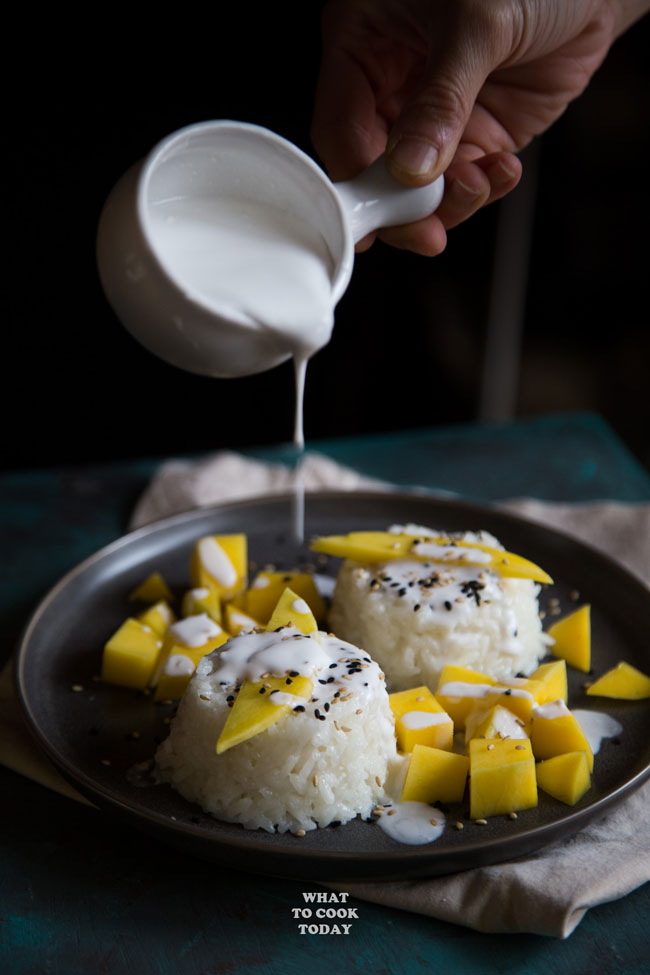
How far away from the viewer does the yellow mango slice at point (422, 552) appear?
197cm

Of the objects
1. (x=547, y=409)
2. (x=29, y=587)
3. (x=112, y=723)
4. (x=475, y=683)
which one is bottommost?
(x=547, y=409)

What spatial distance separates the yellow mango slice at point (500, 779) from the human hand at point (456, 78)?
107 centimetres

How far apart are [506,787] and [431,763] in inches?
4.8

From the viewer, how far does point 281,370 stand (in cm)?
398

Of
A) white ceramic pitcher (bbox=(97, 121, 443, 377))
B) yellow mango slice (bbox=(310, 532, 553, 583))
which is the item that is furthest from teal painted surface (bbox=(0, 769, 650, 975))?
white ceramic pitcher (bbox=(97, 121, 443, 377))

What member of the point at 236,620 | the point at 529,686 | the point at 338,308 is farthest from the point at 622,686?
the point at 338,308

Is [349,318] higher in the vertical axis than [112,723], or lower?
lower

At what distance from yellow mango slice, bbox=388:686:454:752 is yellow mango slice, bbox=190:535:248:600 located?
54cm

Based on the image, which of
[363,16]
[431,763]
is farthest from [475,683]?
[363,16]

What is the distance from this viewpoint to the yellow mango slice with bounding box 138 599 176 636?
6.54 ft

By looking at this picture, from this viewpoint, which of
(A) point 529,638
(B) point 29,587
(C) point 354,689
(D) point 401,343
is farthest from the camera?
(D) point 401,343

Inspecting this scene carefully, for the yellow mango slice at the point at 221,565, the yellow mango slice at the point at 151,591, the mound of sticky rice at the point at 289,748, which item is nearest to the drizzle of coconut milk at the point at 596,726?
the mound of sticky rice at the point at 289,748

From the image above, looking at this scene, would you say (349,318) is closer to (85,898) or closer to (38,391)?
(38,391)

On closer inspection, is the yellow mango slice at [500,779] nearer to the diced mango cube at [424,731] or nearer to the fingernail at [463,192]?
the diced mango cube at [424,731]
